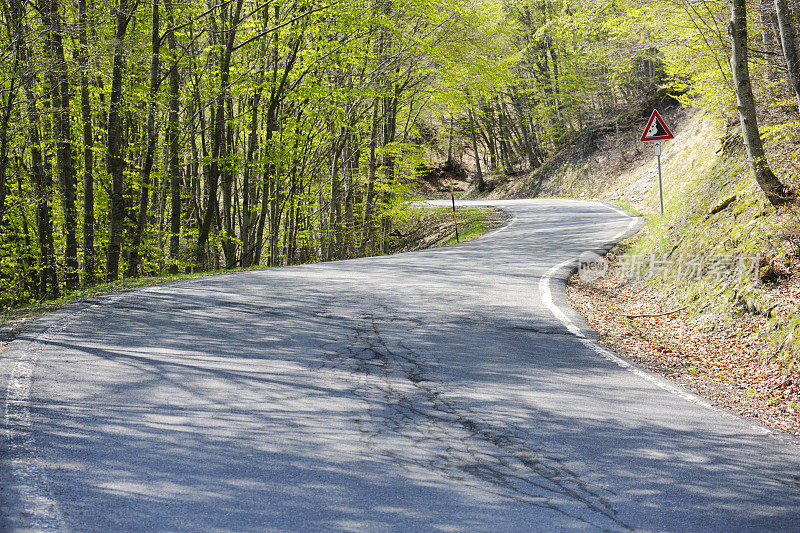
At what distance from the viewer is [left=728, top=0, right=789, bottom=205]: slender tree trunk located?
8.04 m

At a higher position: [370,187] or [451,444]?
[370,187]

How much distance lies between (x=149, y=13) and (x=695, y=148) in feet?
61.4

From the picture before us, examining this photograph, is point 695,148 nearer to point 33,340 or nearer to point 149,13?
point 149,13

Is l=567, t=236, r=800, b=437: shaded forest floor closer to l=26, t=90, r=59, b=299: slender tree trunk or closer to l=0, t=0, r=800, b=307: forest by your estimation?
l=0, t=0, r=800, b=307: forest

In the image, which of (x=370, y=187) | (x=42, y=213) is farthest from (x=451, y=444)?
(x=370, y=187)

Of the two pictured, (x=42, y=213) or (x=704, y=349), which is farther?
(x=42, y=213)

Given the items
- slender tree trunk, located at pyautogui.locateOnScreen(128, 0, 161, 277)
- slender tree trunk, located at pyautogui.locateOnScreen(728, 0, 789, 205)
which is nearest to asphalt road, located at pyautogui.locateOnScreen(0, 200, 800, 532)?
slender tree trunk, located at pyautogui.locateOnScreen(728, 0, 789, 205)

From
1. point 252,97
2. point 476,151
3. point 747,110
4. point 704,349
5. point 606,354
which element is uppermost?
point 476,151

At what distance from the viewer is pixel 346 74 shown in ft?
64.5

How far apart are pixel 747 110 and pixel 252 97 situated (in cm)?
1576

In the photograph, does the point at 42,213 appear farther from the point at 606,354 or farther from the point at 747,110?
the point at 747,110

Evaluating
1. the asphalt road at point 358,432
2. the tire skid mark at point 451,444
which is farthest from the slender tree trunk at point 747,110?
the tire skid mark at point 451,444

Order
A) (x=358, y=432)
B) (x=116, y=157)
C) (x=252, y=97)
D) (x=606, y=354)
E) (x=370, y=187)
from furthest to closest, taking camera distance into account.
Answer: (x=370, y=187)
(x=252, y=97)
(x=116, y=157)
(x=606, y=354)
(x=358, y=432)

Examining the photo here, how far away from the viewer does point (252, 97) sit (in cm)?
2005
